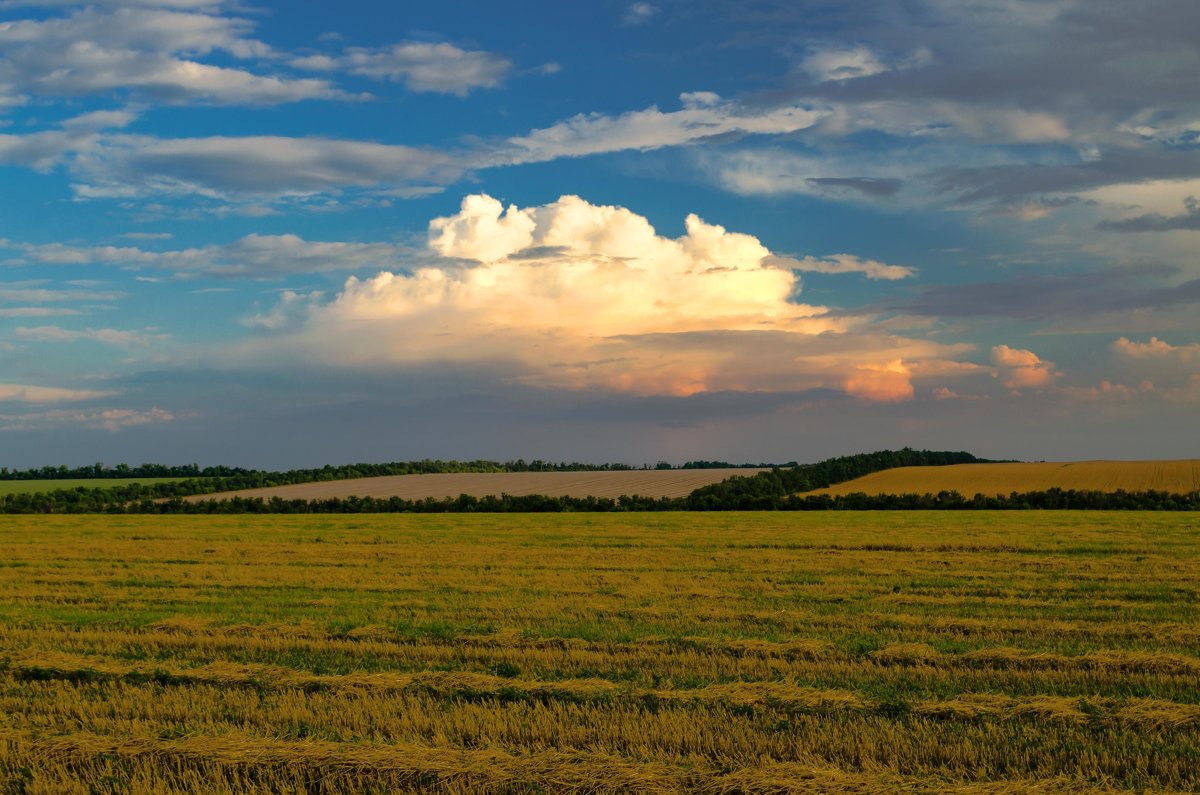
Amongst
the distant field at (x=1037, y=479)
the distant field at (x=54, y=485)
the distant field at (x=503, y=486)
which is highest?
the distant field at (x=1037, y=479)

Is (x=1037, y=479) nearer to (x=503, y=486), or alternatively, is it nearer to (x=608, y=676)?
(x=503, y=486)

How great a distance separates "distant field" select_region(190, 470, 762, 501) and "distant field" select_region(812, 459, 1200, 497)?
45.9 ft

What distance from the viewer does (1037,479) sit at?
70312mm

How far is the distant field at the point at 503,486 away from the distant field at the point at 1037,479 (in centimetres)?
1400

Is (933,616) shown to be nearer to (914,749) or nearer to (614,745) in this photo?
(914,749)

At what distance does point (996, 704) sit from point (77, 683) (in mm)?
12492

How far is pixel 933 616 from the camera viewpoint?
58.1ft

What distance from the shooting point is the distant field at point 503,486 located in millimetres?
74125

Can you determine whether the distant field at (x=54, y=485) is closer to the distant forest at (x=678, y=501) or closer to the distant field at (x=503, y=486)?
the distant forest at (x=678, y=501)

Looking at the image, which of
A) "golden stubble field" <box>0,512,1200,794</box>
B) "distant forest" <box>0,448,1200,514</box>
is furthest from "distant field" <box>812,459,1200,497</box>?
"golden stubble field" <box>0,512,1200,794</box>

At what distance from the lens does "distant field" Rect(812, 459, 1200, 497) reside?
65.1 metres

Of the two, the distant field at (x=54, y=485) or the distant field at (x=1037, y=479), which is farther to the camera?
the distant field at (x=54, y=485)

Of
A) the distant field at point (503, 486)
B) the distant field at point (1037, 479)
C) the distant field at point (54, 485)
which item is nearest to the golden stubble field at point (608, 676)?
the distant field at point (1037, 479)

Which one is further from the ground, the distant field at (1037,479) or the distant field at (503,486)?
the distant field at (1037,479)
